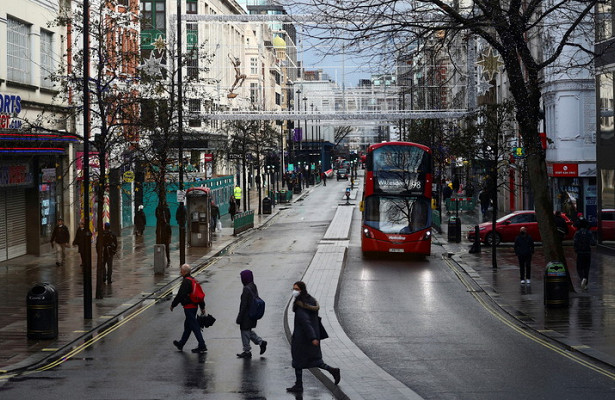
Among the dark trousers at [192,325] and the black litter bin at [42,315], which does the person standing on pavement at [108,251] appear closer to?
the black litter bin at [42,315]

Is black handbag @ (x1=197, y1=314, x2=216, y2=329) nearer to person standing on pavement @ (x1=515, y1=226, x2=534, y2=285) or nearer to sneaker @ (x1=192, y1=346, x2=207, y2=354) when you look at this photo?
sneaker @ (x1=192, y1=346, x2=207, y2=354)

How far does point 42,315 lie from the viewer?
18484 millimetres

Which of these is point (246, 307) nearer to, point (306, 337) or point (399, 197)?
point (306, 337)

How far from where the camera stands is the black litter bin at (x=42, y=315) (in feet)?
60.6

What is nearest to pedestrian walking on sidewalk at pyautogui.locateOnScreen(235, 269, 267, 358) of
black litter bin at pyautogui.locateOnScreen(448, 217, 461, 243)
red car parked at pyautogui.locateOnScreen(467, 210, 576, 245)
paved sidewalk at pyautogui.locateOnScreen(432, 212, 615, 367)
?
paved sidewalk at pyautogui.locateOnScreen(432, 212, 615, 367)

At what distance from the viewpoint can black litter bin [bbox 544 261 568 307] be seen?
2194 cm

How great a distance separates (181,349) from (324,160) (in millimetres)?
127730

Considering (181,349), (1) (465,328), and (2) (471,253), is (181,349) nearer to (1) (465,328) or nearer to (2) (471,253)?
(1) (465,328)

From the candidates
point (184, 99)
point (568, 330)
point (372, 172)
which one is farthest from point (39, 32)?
point (568, 330)

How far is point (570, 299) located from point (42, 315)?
1257 cm

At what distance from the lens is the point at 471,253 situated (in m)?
37.4

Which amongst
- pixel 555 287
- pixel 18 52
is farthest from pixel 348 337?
pixel 18 52

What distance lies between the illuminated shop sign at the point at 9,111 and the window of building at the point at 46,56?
417cm

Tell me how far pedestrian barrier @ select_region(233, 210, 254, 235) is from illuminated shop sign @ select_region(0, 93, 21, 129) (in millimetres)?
16663
